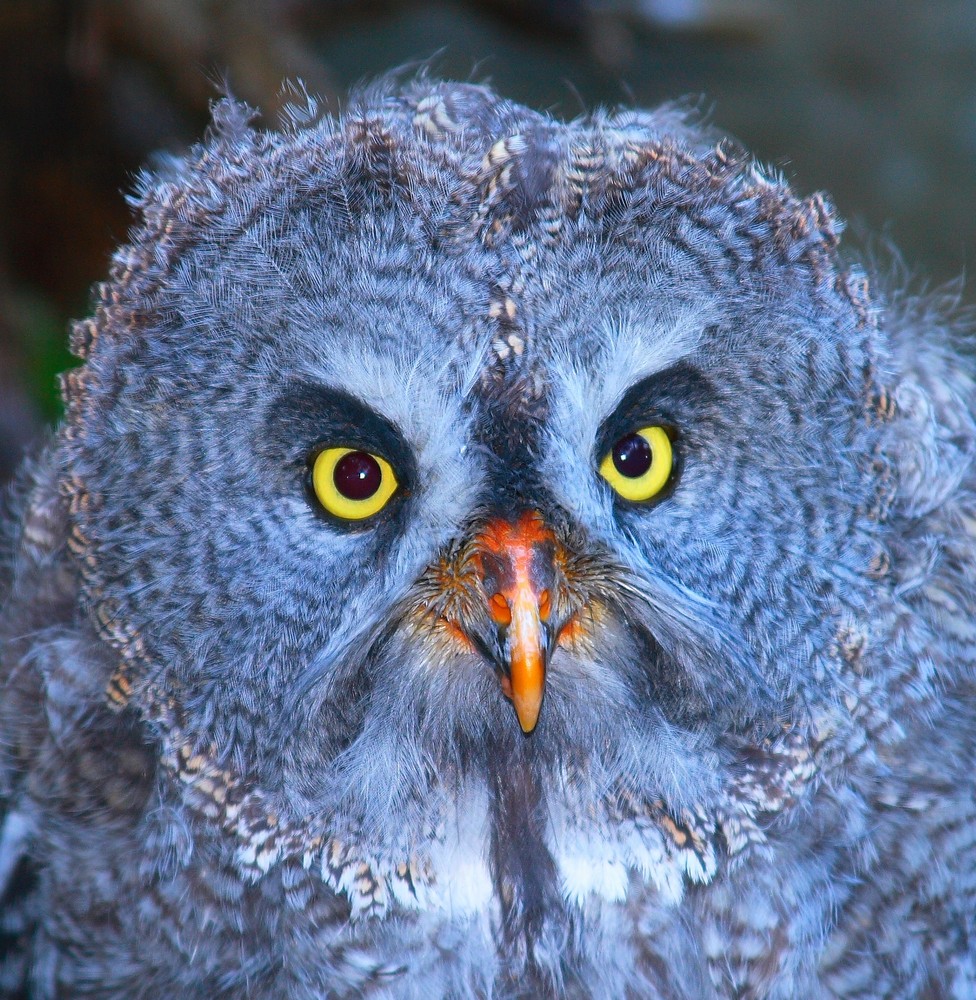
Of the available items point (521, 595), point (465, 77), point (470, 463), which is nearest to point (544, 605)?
point (521, 595)

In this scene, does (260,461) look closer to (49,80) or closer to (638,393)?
(638,393)

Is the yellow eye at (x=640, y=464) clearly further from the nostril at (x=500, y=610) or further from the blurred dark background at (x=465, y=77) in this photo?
the blurred dark background at (x=465, y=77)

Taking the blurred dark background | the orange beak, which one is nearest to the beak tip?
the orange beak

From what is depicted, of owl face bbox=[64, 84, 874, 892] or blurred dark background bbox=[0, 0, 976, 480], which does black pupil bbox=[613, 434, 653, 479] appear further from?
blurred dark background bbox=[0, 0, 976, 480]

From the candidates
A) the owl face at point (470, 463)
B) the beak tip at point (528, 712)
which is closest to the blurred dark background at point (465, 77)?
the owl face at point (470, 463)

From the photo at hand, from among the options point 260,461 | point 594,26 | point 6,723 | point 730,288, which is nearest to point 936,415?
point 730,288

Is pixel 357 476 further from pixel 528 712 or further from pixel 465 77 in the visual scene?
pixel 465 77
